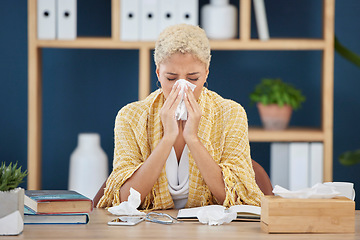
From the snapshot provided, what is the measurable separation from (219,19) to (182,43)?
1.09 metres

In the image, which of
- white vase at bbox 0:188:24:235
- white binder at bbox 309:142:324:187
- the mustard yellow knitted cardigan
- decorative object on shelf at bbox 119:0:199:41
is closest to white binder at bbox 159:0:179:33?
decorative object on shelf at bbox 119:0:199:41

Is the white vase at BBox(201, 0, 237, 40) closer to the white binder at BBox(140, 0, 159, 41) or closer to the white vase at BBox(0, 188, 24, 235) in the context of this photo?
the white binder at BBox(140, 0, 159, 41)

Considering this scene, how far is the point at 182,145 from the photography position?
2.09 meters

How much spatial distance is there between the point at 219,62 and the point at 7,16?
130 cm

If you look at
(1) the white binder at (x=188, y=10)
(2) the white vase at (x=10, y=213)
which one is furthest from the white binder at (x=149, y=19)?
(2) the white vase at (x=10, y=213)

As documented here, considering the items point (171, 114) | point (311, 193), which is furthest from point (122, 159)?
point (311, 193)

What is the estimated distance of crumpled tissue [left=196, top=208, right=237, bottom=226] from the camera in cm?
152

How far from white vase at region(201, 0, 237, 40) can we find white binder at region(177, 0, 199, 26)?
89mm

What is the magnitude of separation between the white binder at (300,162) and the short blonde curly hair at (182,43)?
120cm

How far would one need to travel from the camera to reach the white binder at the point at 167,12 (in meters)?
2.96

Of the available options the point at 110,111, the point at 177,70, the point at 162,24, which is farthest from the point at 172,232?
the point at 110,111

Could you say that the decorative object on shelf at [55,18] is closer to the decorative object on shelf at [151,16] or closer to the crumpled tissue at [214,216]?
the decorative object on shelf at [151,16]

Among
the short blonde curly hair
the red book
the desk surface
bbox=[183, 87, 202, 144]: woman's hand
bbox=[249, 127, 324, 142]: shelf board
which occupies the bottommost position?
the desk surface

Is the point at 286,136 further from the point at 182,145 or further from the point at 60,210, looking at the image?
the point at 60,210
